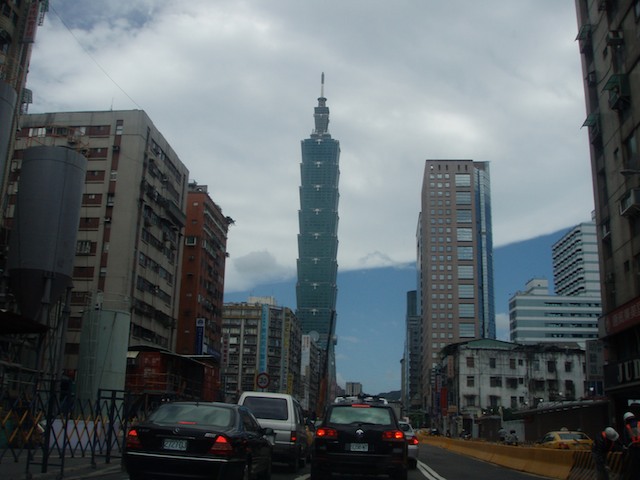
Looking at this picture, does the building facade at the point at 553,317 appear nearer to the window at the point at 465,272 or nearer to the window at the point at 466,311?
the window at the point at 466,311

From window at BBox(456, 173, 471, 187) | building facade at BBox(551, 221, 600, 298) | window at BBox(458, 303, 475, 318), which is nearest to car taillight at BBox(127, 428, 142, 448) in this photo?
window at BBox(458, 303, 475, 318)

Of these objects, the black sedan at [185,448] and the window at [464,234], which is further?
the window at [464,234]

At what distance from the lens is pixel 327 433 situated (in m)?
12.3

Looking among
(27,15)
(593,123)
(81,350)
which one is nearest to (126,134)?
(27,15)

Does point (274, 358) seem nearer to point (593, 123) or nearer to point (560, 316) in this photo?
point (560, 316)

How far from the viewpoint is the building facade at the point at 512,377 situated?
3366 inches

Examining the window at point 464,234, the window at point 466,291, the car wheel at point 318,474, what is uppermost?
the window at point 464,234

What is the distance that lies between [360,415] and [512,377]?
3124 inches

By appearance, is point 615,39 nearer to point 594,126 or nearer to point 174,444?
point 594,126

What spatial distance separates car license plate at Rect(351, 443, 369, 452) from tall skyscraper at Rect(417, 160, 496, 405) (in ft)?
475

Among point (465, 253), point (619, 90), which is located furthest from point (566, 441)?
point (465, 253)

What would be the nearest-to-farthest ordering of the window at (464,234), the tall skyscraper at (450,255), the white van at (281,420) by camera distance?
the white van at (281,420)
the tall skyscraper at (450,255)
the window at (464,234)

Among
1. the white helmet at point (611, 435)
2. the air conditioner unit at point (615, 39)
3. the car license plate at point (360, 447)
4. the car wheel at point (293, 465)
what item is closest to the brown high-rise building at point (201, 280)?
the air conditioner unit at point (615, 39)

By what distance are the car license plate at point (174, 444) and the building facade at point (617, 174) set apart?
27.8 m
